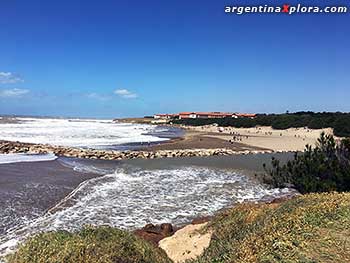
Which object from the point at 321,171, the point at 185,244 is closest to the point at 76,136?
the point at 321,171

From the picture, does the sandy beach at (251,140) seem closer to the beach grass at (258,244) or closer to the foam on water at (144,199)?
the foam on water at (144,199)

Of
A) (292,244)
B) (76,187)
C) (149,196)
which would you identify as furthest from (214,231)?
A: (76,187)

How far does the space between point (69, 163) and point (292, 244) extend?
82.4 ft

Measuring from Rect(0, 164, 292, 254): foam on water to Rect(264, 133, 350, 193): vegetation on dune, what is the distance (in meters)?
1.01

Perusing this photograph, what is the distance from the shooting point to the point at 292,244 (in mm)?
5629

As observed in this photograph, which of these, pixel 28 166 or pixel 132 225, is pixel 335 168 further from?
pixel 28 166

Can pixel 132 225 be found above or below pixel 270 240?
below

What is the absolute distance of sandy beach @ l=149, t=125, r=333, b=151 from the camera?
45.2 m

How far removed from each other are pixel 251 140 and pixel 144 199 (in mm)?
40774

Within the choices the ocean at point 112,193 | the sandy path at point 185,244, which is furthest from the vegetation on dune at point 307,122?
the sandy path at point 185,244

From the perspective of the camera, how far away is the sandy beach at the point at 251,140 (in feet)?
148

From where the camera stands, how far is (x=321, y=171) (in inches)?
704

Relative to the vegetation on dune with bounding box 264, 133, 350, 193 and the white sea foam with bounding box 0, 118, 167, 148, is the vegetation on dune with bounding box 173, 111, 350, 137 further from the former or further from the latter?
the vegetation on dune with bounding box 264, 133, 350, 193

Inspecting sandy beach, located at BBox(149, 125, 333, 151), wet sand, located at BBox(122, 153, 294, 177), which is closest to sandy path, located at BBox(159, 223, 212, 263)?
wet sand, located at BBox(122, 153, 294, 177)
